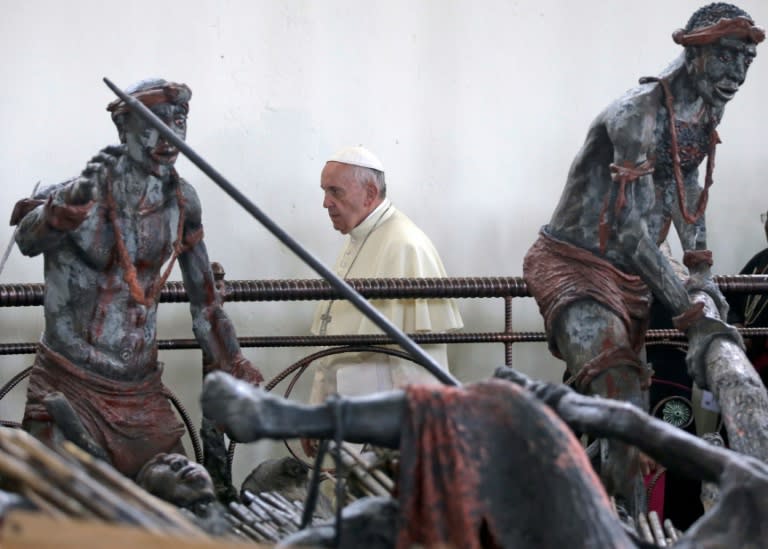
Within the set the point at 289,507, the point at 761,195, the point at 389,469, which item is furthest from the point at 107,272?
the point at 761,195

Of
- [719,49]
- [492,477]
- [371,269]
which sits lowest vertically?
[371,269]

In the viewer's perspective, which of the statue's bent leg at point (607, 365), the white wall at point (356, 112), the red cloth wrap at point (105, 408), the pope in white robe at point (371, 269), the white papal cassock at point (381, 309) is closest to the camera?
the red cloth wrap at point (105, 408)

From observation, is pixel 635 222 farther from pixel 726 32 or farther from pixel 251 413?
pixel 251 413

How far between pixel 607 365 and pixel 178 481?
1468 millimetres

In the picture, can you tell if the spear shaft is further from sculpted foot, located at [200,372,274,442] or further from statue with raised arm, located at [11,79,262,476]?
sculpted foot, located at [200,372,274,442]

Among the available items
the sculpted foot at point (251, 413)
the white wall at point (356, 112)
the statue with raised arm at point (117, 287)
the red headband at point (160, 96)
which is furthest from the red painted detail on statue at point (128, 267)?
the white wall at point (356, 112)

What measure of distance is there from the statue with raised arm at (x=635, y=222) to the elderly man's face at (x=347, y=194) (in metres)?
1.88

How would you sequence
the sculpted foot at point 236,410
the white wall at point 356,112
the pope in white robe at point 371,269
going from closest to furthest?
1. the sculpted foot at point 236,410
2. the pope in white robe at point 371,269
3. the white wall at point 356,112

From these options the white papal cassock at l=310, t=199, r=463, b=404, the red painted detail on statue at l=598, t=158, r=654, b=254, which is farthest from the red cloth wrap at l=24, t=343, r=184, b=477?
the white papal cassock at l=310, t=199, r=463, b=404

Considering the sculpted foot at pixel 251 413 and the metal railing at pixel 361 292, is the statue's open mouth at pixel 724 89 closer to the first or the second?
the metal railing at pixel 361 292

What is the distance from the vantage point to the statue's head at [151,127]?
18.3 ft

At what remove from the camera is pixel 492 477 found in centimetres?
360

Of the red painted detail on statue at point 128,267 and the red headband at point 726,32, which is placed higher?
the red headband at point 726,32

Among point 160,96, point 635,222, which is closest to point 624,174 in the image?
point 635,222
